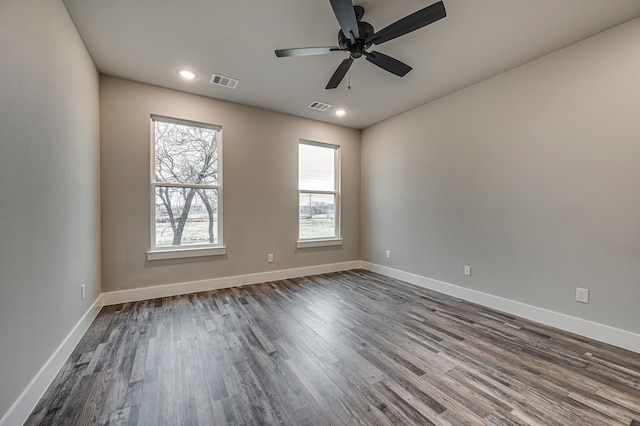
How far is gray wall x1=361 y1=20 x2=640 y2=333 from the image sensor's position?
2.20 metres

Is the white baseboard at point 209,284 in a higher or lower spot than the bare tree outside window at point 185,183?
lower

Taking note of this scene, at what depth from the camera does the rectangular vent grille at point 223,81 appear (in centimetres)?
308

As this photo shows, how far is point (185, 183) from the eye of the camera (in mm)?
3553

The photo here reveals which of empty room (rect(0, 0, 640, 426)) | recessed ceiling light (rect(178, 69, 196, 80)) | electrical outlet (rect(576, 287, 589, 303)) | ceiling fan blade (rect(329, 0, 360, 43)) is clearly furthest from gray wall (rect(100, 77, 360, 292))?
→ electrical outlet (rect(576, 287, 589, 303))

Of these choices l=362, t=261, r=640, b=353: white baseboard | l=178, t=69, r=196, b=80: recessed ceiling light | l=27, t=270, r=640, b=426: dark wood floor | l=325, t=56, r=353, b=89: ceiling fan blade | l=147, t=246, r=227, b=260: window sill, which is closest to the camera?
l=27, t=270, r=640, b=426: dark wood floor

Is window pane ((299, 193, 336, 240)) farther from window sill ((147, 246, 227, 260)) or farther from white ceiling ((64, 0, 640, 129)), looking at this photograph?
white ceiling ((64, 0, 640, 129))

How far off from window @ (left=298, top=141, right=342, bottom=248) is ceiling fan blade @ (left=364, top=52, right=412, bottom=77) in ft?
7.59

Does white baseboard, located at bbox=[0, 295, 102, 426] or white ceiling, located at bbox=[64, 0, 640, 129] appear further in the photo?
white ceiling, located at bbox=[64, 0, 640, 129]

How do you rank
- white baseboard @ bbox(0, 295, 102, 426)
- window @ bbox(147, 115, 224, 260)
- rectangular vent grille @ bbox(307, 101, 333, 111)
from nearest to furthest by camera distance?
white baseboard @ bbox(0, 295, 102, 426)
window @ bbox(147, 115, 224, 260)
rectangular vent grille @ bbox(307, 101, 333, 111)

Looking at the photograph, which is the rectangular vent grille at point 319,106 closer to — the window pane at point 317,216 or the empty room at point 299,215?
the empty room at point 299,215

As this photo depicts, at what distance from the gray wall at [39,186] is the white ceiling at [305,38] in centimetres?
45

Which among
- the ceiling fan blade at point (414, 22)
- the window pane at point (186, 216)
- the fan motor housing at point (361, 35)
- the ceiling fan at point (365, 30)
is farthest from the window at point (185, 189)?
the ceiling fan blade at point (414, 22)

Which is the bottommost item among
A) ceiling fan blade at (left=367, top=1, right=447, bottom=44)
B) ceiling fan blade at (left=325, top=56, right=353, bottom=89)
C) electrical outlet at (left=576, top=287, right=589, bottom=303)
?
electrical outlet at (left=576, top=287, right=589, bottom=303)

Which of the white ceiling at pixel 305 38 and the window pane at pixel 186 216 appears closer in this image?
the white ceiling at pixel 305 38
